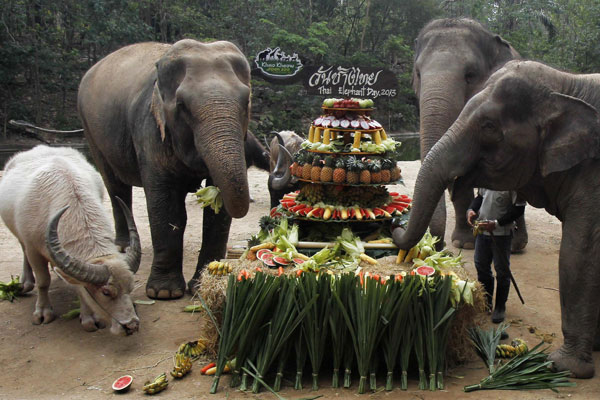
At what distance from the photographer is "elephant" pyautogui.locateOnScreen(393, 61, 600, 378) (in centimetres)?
427

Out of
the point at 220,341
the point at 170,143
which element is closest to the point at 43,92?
the point at 170,143

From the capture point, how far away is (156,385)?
447cm

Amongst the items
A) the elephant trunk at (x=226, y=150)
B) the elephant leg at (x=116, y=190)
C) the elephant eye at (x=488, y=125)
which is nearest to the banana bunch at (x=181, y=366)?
the elephant trunk at (x=226, y=150)

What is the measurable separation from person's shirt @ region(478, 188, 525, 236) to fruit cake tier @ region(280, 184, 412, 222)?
0.79 m

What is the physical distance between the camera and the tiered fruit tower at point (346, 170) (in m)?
5.87

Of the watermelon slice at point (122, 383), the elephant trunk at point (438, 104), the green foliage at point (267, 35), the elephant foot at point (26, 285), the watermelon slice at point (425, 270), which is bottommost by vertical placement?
the watermelon slice at point (122, 383)

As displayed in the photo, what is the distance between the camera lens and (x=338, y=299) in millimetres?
4367

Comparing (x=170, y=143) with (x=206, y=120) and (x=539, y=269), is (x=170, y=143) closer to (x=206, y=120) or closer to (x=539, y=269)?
(x=206, y=120)

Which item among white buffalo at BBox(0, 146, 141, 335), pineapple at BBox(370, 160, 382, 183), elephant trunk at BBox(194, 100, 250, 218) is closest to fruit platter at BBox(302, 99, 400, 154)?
pineapple at BBox(370, 160, 382, 183)

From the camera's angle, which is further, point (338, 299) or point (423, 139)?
point (423, 139)

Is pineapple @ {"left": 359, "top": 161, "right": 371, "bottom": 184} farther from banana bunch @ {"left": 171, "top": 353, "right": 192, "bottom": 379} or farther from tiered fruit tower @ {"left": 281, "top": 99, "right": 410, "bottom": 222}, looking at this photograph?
banana bunch @ {"left": 171, "top": 353, "right": 192, "bottom": 379}

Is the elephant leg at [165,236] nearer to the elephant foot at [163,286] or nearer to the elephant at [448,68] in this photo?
the elephant foot at [163,286]

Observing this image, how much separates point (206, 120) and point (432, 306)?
2690 millimetres

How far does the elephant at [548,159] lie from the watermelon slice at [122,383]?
96.0 inches
